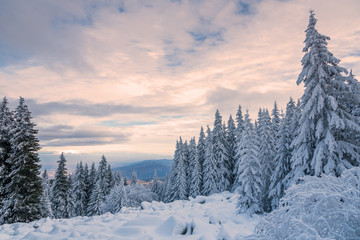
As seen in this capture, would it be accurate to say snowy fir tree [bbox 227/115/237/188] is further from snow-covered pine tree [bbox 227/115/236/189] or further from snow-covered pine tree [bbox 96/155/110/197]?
snow-covered pine tree [bbox 96/155/110/197]

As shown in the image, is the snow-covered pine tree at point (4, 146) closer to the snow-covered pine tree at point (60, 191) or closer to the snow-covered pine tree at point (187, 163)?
the snow-covered pine tree at point (60, 191)

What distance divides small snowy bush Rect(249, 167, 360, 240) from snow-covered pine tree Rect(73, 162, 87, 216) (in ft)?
177

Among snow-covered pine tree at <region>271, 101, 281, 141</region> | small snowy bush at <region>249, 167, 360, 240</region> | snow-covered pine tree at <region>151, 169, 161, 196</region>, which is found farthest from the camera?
snow-covered pine tree at <region>151, 169, 161, 196</region>

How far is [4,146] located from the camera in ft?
61.4

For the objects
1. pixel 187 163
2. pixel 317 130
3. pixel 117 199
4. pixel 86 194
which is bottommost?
pixel 86 194

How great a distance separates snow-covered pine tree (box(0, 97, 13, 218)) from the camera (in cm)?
1767

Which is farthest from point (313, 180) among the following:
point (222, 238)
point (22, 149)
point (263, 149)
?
point (22, 149)

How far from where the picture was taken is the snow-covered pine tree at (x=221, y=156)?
36219 millimetres

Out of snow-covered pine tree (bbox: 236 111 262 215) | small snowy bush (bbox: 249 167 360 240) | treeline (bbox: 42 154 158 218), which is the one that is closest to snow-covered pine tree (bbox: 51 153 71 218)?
treeline (bbox: 42 154 158 218)

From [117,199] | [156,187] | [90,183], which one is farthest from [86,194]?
[156,187]

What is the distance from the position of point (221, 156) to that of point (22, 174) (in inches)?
1153

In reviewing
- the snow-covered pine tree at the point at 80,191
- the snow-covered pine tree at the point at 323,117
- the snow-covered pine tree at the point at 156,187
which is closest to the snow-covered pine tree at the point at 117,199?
the snow-covered pine tree at the point at 80,191

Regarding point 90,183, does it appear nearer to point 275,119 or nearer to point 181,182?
point 181,182

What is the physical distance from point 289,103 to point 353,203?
22.4 meters
